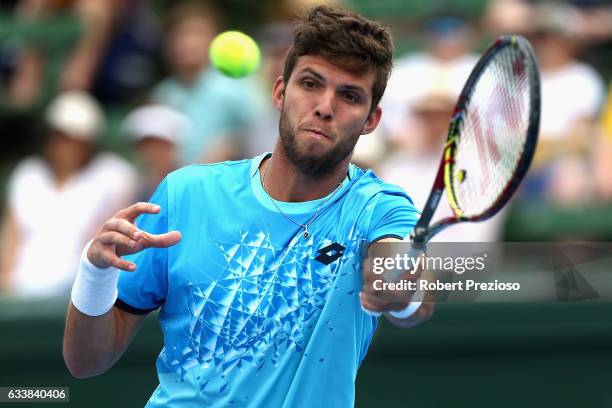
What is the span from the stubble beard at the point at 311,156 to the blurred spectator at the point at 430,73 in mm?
3896

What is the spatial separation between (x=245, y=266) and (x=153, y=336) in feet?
9.43

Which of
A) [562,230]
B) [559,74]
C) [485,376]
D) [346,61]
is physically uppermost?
[559,74]

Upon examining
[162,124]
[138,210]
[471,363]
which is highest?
[162,124]

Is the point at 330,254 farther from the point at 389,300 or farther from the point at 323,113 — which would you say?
the point at 323,113

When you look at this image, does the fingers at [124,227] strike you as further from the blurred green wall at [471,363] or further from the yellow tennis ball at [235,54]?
the blurred green wall at [471,363]

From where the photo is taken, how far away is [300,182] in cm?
353

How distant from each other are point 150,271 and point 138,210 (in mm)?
373

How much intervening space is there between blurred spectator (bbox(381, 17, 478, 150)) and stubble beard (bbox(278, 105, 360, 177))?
3896 mm

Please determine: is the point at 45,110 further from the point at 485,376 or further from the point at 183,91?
the point at 485,376

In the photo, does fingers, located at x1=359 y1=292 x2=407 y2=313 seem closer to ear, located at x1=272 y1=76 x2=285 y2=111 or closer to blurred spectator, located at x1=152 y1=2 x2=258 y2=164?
ear, located at x1=272 y1=76 x2=285 y2=111

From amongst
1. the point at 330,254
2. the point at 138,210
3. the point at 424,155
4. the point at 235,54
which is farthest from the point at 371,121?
the point at 424,155

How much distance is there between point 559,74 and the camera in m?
7.35

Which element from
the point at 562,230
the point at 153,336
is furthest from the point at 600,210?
the point at 153,336

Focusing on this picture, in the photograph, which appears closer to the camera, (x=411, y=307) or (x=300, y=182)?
(x=411, y=307)
